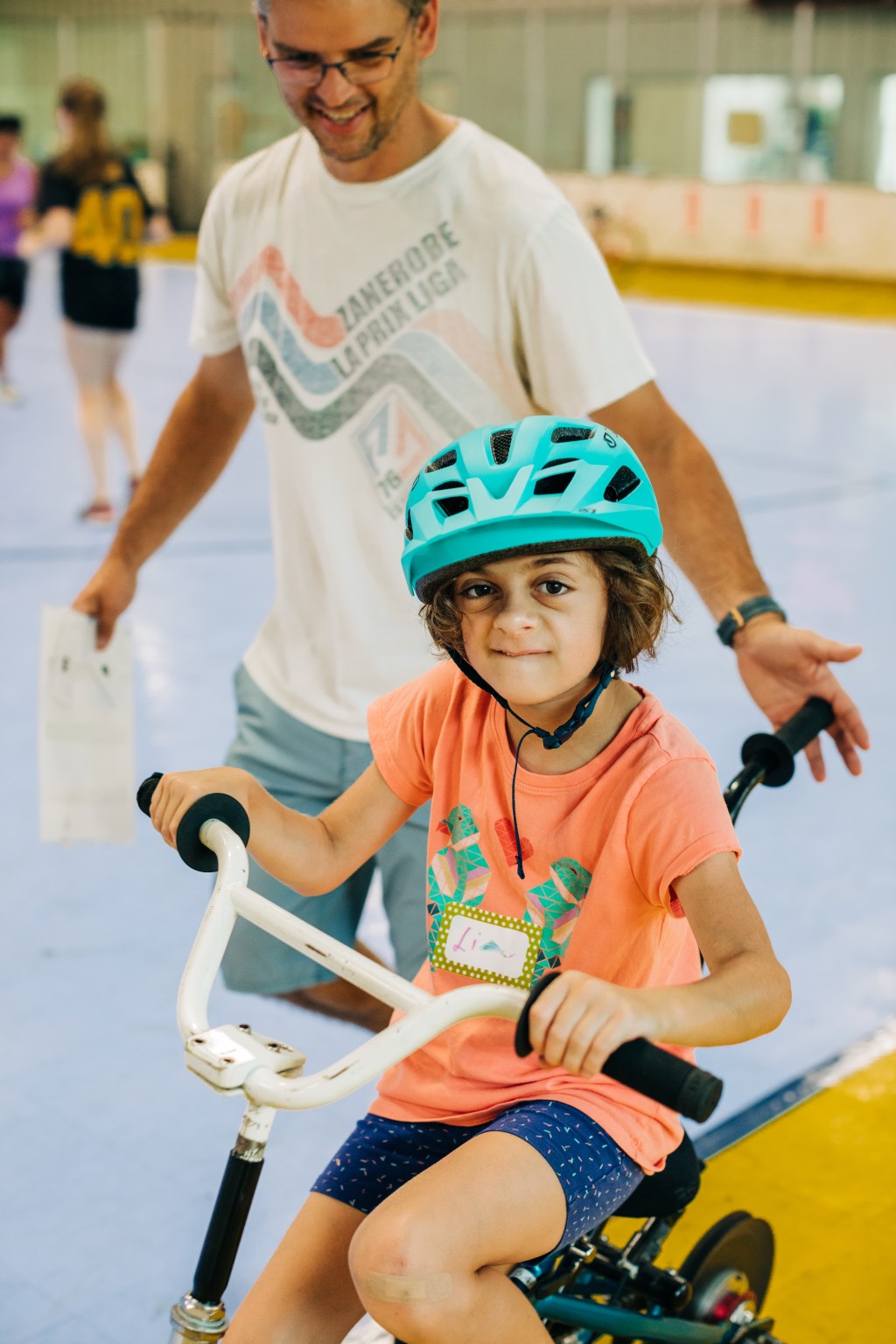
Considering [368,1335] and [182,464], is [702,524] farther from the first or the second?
[368,1335]

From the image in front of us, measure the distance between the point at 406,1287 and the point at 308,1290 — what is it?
0.27 m

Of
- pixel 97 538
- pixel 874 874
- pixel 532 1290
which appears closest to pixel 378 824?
pixel 532 1290

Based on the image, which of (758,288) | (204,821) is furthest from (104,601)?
(758,288)

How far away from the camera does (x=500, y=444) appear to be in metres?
1.85

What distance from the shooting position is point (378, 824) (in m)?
2.10

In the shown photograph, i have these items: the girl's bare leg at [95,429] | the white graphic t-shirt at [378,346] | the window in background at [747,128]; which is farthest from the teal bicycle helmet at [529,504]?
the window in background at [747,128]

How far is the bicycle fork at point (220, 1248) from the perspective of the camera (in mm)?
1559

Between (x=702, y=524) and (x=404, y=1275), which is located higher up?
(x=702, y=524)

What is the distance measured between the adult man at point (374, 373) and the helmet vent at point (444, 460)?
1.97ft

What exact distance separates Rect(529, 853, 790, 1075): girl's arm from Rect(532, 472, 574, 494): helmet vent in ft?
1.46

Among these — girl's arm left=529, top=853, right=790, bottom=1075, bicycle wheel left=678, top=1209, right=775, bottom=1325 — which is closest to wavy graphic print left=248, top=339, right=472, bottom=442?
girl's arm left=529, top=853, right=790, bottom=1075

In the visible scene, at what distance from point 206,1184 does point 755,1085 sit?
1.14 metres

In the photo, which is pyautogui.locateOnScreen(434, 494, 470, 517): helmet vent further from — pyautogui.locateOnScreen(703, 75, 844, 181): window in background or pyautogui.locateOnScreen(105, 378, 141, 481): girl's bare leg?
pyautogui.locateOnScreen(703, 75, 844, 181): window in background

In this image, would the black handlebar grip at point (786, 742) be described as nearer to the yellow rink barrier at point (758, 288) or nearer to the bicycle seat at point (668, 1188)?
the bicycle seat at point (668, 1188)
